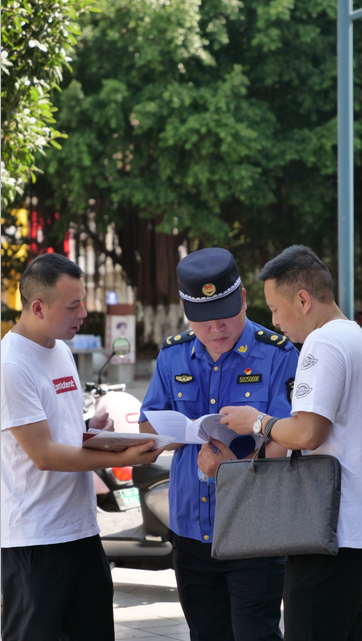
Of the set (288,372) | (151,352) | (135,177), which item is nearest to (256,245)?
(151,352)

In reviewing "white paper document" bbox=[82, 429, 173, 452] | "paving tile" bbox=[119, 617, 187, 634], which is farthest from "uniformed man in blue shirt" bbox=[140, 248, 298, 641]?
"paving tile" bbox=[119, 617, 187, 634]

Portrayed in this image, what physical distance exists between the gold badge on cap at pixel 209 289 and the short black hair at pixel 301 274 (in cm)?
25

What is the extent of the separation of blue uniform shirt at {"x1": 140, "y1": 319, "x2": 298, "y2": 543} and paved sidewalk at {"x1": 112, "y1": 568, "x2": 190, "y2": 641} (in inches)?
77.5

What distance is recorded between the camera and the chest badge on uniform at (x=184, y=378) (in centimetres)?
279

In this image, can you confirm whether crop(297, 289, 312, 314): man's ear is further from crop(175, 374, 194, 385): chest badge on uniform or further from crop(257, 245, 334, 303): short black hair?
crop(175, 374, 194, 385): chest badge on uniform

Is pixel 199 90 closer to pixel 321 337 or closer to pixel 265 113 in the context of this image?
pixel 265 113

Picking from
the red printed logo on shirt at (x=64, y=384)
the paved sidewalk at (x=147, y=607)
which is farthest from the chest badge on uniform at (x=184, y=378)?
the paved sidewalk at (x=147, y=607)

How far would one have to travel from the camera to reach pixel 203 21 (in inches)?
822

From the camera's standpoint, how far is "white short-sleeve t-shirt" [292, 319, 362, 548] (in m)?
2.28

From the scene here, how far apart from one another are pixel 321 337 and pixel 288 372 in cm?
44

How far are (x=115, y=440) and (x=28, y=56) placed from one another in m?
5.81

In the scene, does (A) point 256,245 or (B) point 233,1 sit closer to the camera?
(B) point 233,1

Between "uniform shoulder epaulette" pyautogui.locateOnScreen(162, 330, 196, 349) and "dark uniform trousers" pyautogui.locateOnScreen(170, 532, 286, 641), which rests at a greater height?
"uniform shoulder epaulette" pyautogui.locateOnScreen(162, 330, 196, 349)

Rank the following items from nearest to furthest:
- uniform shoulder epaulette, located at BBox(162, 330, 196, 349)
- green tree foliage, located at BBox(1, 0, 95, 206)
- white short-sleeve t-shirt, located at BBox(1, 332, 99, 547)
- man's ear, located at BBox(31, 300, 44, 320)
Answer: white short-sleeve t-shirt, located at BBox(1, 332, 99, 547)
man's ear, located at BBox(31, 300, 44, 320)
uniform shoulder epaulette, located at BBox(162, 330, 196, 349)
green tree foliage, located at BBox(1, 0, 95, 206)
